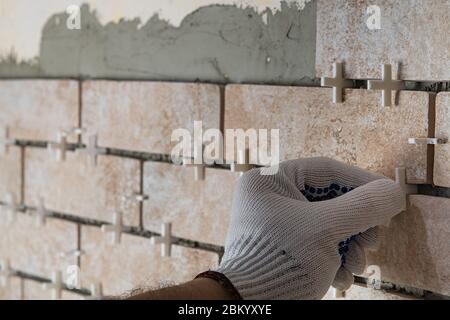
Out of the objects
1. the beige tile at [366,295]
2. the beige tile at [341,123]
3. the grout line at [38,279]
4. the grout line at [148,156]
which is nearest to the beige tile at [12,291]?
the grout line at [38,279]

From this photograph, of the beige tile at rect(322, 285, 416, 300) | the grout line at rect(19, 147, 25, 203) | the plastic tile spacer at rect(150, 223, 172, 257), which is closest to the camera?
the beige tile at rect(322, 285, 416, 300)

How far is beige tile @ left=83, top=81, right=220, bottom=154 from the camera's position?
1659 mm

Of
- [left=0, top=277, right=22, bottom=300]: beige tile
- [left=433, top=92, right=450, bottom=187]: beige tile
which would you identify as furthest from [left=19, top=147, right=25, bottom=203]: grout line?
[left=433, top=92, right=450, bottom=187]: beige tile

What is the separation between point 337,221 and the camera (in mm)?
1222

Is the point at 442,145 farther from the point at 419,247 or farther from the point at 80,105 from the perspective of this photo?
the point at 80,105

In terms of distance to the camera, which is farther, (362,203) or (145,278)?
(145,278)

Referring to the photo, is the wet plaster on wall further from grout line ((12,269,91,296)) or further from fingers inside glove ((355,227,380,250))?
grout line ((12,269,91,296))

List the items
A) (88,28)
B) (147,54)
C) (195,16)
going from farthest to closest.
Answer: (88,28)
(147,54)
(195,16)

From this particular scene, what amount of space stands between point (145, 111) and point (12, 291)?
79cm

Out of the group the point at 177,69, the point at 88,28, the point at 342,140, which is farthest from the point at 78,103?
the point at 342,140

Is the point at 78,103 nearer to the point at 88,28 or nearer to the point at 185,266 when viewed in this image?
the point at 88,28

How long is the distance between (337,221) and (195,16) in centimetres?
63

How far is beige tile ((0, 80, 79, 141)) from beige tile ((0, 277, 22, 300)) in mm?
409
